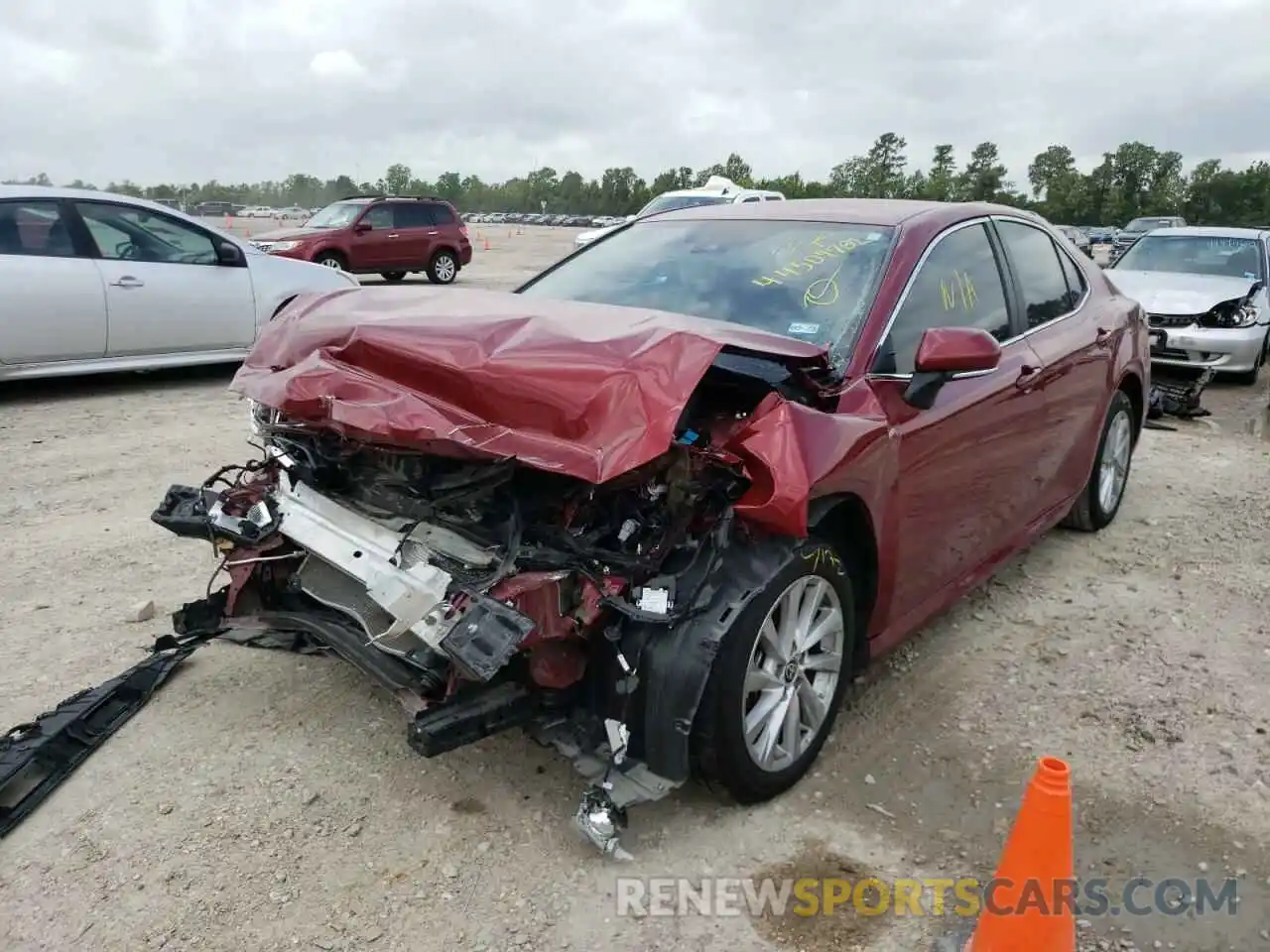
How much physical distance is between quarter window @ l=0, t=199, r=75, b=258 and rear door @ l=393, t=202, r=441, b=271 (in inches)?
441

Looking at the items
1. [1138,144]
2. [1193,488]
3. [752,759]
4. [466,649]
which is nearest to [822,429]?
[752,759]

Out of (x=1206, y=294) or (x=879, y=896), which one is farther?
(x=1206, y=294)

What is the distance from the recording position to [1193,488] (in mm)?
6145

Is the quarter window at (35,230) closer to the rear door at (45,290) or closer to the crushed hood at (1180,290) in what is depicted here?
the rear door at (45,290)

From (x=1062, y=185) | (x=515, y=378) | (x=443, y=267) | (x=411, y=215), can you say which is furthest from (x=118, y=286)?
(x=1062, y=185)

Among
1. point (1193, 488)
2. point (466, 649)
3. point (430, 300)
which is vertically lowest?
point (1193, 488)

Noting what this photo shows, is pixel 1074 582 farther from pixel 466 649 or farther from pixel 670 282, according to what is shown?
pixel 466 649

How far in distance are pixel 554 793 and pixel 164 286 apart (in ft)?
22.5

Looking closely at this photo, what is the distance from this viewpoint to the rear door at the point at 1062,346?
4156mm

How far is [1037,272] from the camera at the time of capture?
4.36 m

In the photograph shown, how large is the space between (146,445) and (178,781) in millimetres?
4121

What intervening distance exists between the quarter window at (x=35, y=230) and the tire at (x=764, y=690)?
7.18 meters

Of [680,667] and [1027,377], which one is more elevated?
[1027,377]

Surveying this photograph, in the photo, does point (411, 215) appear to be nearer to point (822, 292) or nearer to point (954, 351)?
point (822, 292)
